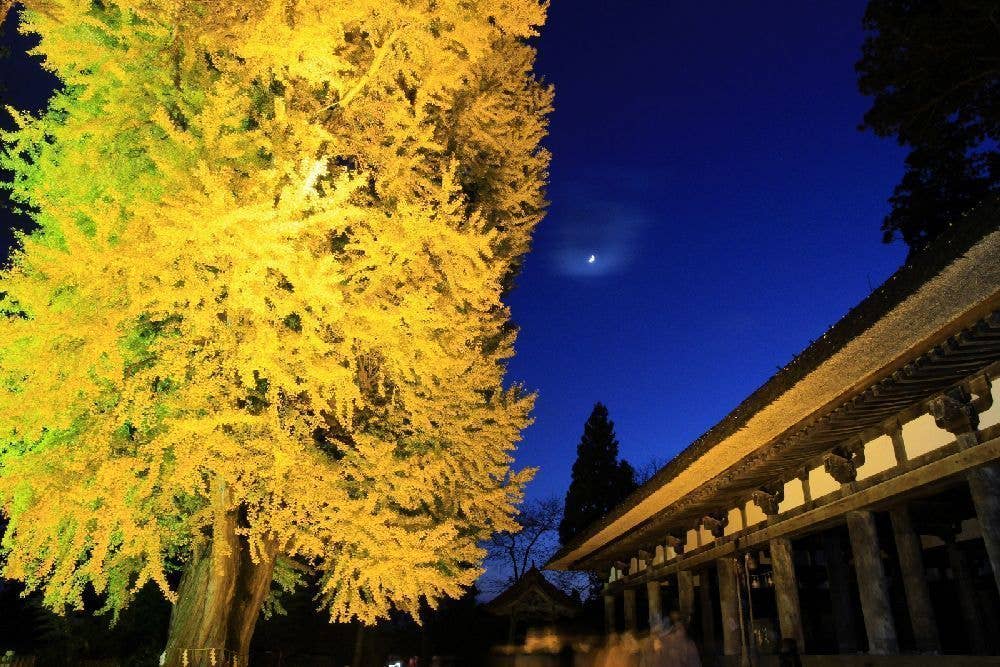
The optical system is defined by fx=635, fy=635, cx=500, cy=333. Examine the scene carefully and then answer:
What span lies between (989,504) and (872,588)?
2.06m

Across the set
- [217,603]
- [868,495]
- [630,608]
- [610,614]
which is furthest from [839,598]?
[610,614]

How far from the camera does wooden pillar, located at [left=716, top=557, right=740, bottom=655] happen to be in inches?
383

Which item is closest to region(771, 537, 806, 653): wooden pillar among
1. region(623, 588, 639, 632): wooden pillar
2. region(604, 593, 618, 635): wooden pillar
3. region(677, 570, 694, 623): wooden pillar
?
region(677, 570, 694, 623): wooden pillar

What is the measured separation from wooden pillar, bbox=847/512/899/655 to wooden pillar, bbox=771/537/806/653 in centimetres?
155

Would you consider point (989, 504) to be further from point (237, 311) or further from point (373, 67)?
point (373, 67)

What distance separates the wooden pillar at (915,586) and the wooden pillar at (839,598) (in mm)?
1785

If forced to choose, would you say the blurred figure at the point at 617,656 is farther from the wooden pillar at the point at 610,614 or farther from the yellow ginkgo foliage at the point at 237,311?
the wooden pillar at the point at 610,614

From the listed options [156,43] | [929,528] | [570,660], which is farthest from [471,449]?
[929,528]

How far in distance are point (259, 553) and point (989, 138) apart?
15.7 meters

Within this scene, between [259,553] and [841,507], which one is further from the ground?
[841,507]

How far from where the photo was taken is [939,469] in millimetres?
5645

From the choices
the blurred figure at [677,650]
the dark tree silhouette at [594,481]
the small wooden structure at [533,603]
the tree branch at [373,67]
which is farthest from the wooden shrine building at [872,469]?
the dark tree silhouette at [594,481]

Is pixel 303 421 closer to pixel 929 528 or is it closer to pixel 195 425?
pixel 195 425

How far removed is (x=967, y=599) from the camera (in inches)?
425
